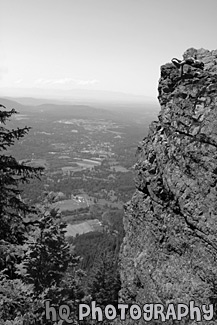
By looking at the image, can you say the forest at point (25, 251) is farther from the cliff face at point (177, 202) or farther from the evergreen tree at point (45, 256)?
the cliff face at point (177, 202)

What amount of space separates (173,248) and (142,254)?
1740 millimetres

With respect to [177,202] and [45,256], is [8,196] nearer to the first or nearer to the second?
[45,256]

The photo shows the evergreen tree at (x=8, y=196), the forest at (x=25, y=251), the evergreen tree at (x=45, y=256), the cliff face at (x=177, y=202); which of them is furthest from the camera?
the evergreen tree at (x=45, y=256)

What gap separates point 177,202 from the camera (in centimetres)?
1081

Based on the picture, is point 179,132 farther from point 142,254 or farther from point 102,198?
point 102,198

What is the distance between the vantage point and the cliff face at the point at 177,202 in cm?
974

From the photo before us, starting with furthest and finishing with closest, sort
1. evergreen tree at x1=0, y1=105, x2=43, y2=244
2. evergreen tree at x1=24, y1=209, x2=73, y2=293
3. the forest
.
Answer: evergreen tree at x1=24, y1=209, x2=73, y2=293, evergreen tree at x1=0, y1=105, x2=43, y2=244, the forest

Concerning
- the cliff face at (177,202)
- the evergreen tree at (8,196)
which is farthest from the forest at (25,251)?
the cliff face at (177,202)

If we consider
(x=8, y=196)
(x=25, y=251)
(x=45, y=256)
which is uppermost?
(x=8, y=196)

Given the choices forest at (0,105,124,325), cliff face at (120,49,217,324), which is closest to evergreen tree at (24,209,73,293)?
forest at (0,105,124,325)

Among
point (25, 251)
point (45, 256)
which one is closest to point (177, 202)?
point (45, 256)

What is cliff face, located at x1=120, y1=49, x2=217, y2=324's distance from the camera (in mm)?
9742

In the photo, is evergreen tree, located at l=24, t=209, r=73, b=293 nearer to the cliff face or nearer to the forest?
the forest

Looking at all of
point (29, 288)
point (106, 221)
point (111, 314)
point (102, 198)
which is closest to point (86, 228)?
point (106, 221)
